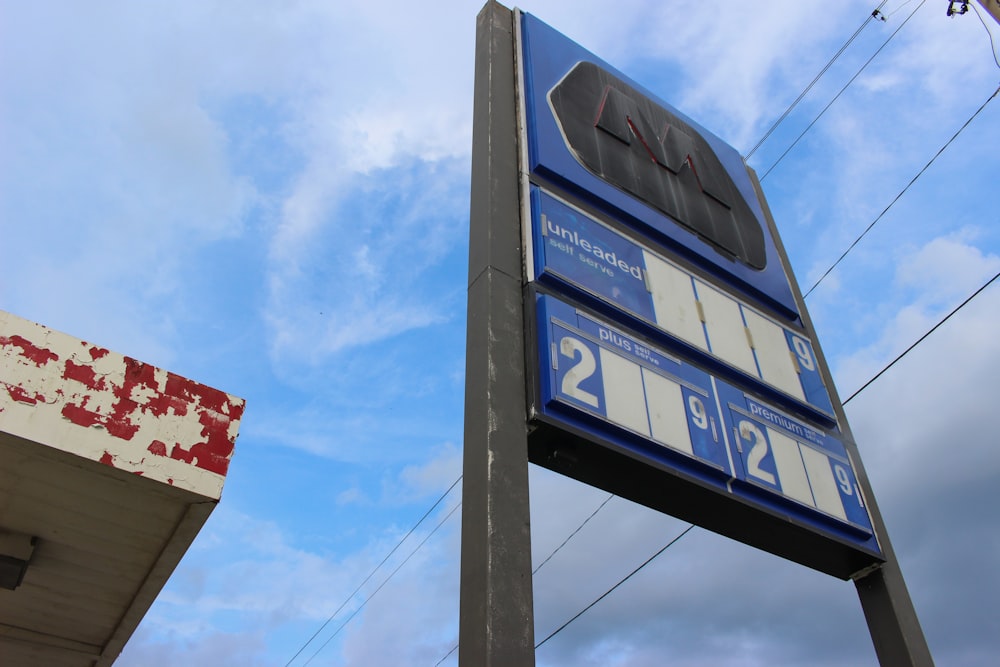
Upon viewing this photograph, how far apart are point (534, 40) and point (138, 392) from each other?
16.9 feet

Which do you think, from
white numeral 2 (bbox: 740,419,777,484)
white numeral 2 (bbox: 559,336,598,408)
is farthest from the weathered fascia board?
white numeral 2 (bbox: 740,419,777,484)

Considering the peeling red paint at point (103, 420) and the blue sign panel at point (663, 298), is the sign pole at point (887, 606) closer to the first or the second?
the blue sign panel at point (663, 298)

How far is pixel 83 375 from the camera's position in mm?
4477

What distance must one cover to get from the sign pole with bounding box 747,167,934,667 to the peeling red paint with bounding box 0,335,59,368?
235 inches

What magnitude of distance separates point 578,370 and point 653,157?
383cm

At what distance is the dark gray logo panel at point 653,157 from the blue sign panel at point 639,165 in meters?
0.01

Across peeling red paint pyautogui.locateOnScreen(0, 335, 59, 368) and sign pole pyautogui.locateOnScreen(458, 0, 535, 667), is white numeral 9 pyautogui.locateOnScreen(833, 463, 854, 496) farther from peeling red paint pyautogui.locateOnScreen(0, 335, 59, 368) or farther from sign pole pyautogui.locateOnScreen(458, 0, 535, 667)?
peeling red paint pyautogui.locateOnScreen(0, 335, 59, 368)

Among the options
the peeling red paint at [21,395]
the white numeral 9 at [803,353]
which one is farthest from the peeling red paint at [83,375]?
the white numeral 9 at [803,353]

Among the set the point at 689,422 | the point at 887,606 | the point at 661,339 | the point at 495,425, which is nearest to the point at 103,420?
the point at 495,425

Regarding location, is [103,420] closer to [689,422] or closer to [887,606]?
[689,422]

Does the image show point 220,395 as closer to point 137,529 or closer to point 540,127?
point 137,529

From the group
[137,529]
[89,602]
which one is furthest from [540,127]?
[89,602]

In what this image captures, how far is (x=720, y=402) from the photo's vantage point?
6012 millimetres

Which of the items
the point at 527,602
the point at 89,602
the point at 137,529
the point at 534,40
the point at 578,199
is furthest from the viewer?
the point at 534,40
